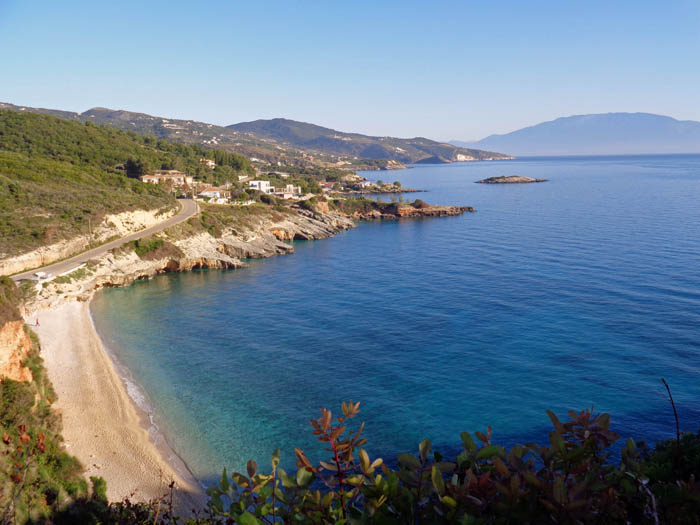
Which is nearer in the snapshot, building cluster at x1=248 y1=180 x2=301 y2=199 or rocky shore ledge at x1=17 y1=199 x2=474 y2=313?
rocky shore ledge at x1=17 y1=199 x2=474 y2=313

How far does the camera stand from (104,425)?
56.1ft

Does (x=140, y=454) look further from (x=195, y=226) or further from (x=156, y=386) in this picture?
(x=195, y=226)

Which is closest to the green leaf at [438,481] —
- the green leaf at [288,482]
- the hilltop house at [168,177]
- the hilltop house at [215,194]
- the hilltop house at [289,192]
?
the green leaf at [288,482]

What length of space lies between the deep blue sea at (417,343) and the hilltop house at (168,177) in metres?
27.6

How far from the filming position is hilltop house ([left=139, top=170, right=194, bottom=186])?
64137 mm

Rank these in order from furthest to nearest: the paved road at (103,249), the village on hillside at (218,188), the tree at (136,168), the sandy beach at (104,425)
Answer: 1. the village on hillside at (218,188)
2. the tree at (136,168)
3. the paved road at (103,249)
4. the sandy beach at (104,425)

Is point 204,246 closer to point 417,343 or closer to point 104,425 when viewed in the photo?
point 417,343

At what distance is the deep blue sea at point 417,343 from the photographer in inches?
680

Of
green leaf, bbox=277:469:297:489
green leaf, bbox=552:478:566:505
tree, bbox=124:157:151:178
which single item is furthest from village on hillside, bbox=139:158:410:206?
green leaf, bbox=552:478:566:505

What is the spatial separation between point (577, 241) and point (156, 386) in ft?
142

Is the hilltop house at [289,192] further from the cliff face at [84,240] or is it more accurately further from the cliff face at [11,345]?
the cliff face at [11,345]

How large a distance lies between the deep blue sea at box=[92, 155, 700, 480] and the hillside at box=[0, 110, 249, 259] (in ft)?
27.8

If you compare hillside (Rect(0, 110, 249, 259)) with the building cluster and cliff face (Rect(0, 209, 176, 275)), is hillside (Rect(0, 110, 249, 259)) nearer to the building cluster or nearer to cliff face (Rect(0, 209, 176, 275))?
cliff face (Rect(0, 209, 176, 275))

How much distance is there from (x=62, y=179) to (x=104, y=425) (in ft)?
137
